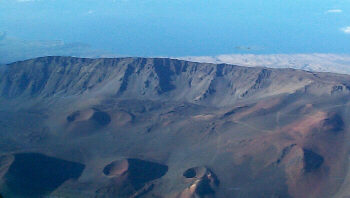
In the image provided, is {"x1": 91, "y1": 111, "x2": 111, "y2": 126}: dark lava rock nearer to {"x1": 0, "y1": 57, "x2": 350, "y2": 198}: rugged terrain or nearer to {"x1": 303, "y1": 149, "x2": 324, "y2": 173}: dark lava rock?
{"x1": 0, "y1": 57, "x2": 350, "y2": 198}: rugged terrain

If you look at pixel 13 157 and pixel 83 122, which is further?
pixel 83 122

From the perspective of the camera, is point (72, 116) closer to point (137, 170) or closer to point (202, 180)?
point (137, 170)

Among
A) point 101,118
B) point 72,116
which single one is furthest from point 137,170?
point 72,116

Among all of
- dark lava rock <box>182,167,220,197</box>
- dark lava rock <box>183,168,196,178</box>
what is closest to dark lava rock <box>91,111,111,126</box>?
dark lava rock <box>183,168,196,178</box>

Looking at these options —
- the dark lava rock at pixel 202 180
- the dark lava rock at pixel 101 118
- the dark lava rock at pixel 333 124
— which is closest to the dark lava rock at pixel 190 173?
the dark lava rock at pixel 202 180

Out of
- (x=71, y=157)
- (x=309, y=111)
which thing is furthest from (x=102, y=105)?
(x=309, y=111)

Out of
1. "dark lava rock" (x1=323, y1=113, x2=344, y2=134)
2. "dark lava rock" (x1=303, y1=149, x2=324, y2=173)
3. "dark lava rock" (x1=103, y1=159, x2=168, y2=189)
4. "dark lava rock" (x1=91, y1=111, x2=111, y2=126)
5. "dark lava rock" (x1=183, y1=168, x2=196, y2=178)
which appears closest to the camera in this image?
"dark lava rock" (x1=303, y1=149, x2=324, y2=173)

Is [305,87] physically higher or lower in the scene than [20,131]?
higher

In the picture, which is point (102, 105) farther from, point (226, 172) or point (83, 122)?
point (226, 172)
